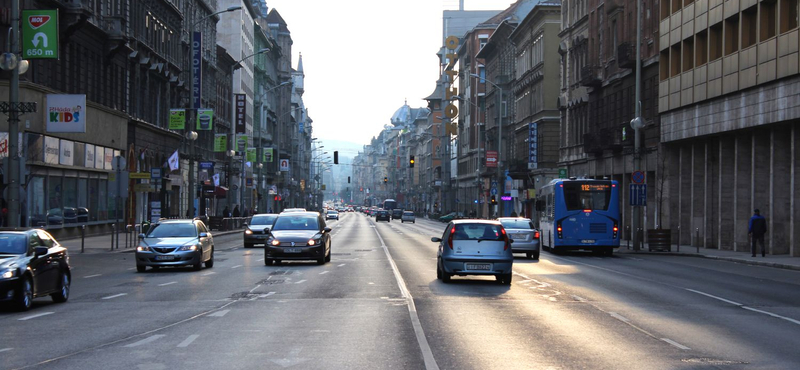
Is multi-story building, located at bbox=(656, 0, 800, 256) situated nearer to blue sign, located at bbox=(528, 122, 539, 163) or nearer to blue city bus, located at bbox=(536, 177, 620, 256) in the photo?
blue city bus, located at bbox=(536, 177, 620, 256)

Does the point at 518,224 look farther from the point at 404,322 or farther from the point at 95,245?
the point at 404,322

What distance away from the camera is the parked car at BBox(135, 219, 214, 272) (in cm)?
2819

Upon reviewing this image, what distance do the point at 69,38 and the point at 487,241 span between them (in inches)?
1118

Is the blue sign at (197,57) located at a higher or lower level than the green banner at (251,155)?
higher

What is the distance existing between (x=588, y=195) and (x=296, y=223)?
14104 mm

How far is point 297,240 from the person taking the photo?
30.5m

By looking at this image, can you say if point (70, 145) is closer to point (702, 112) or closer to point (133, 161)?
point (133, 161)

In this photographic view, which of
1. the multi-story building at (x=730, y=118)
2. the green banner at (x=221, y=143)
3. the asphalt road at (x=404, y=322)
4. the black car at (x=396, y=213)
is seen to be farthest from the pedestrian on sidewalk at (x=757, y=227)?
the black car at (x=396, y=213)

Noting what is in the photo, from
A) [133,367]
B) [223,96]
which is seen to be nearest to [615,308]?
[133,367]

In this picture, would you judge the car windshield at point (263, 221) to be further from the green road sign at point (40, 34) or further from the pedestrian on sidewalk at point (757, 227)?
the pedestrian on sidewalk at point (757, 227)

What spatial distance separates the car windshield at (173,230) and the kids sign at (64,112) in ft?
35.3

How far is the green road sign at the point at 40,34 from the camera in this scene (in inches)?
1201

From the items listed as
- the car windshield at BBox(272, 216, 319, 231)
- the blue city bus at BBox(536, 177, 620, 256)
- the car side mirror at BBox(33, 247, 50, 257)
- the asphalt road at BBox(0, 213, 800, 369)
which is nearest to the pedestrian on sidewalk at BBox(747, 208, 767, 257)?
the blue city bus at BBox(536, 177, 620, 256)

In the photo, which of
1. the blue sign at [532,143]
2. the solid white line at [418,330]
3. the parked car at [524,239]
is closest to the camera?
the solid white line at [418,330]
